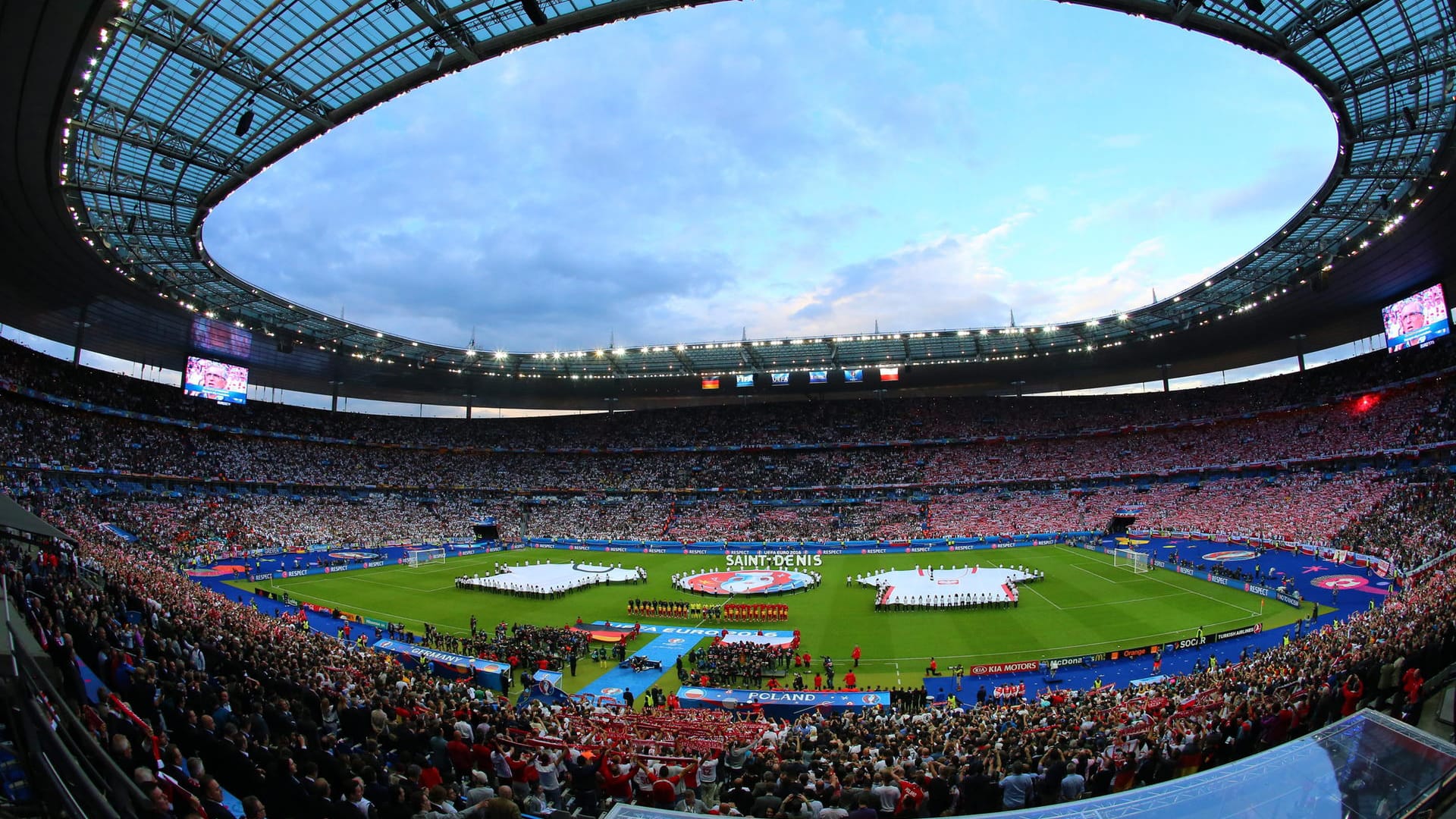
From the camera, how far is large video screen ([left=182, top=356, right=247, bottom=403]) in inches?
2355

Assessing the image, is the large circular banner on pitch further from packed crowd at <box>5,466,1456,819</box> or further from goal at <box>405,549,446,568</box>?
goal at <box>405,549,446,568</box>

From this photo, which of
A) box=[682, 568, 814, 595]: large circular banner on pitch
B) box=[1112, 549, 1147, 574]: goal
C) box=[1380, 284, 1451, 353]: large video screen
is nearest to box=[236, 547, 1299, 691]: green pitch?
box=[1112, 549, 1147, 574]: goal

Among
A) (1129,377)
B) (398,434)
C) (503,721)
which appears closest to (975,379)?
(1129,377)

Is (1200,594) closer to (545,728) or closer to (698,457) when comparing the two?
(545,728)

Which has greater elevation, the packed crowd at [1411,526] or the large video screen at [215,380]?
the large video screen at [215,380]

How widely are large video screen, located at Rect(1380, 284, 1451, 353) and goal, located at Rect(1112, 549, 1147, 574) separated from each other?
2435 centimetres

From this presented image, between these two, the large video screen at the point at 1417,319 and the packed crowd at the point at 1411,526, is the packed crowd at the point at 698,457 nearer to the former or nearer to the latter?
the large video screen at the point at 1417,319

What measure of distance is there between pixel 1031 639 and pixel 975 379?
5818 cm

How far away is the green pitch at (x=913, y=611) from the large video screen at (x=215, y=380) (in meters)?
24.7

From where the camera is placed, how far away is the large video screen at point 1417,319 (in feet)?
150

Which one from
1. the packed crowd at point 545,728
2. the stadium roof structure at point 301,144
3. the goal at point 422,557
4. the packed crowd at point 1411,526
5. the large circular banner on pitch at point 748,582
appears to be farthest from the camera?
the goal at point 422,557

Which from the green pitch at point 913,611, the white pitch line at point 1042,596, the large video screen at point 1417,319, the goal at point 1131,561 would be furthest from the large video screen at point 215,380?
the large video screen at point 1417,319

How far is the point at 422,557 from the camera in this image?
56.7 meters

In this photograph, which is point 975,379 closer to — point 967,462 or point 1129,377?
point 967,462
